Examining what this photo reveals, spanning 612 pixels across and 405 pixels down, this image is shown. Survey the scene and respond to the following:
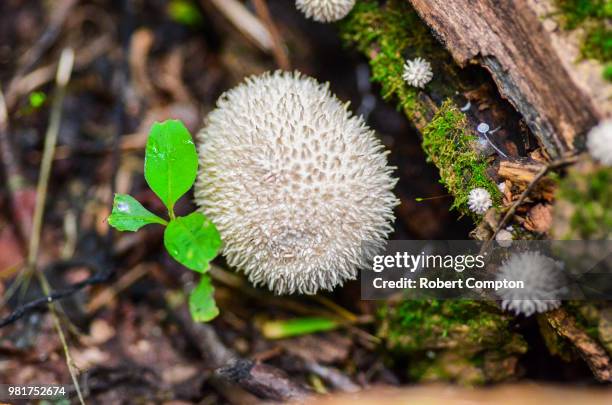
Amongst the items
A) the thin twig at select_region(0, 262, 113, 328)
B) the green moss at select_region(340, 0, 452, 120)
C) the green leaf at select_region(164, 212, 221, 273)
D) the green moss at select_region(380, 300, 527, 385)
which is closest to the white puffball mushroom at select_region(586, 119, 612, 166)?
the green moss at select_region(340, 0, 452, 120)

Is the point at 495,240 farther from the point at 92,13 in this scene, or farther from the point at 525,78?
the point at 92,13

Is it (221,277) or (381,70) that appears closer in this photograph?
(381,70)

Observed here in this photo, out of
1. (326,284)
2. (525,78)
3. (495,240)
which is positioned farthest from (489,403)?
(525,78)

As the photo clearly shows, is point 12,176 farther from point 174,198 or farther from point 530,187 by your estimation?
point 530,187

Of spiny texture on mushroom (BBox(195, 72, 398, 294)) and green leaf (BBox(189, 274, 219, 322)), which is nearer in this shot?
spiny texture on mushroom (BBox(195, 72, 398, 294))

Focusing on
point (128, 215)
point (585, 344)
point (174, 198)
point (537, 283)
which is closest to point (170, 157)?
point (174, 198)

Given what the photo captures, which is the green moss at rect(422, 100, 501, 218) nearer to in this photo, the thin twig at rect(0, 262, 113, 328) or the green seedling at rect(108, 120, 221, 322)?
the green seedling at rect(108, 120, 221, 322)
